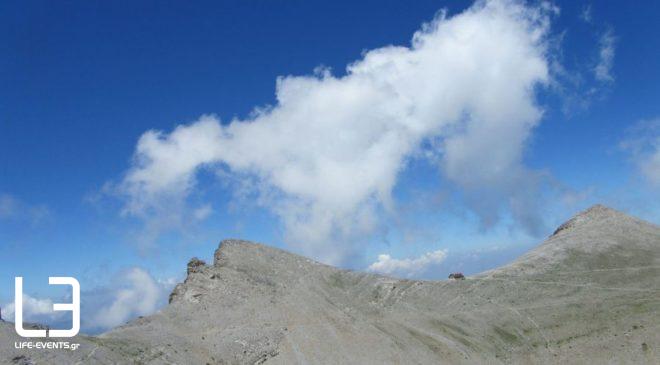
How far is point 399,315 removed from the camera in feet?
324

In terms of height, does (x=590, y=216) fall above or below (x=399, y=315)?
above

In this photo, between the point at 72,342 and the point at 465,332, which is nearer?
the point at 72,342

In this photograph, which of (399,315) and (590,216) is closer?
(399,315)

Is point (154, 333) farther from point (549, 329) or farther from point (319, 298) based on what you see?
point (549, 329)

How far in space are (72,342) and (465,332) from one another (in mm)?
65755

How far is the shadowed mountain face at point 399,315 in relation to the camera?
7169 centimetres

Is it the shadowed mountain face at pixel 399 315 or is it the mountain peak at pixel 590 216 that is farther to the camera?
the mountain peak at pixel 590 216

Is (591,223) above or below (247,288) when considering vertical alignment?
above

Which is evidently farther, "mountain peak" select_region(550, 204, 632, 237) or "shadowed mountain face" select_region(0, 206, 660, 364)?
"mountain peak" select_region(550, 204, 632, 237)

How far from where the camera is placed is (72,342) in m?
55.3

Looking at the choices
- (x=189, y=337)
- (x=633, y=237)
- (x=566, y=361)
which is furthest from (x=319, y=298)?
(x=633, y=237)

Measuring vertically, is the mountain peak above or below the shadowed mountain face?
above

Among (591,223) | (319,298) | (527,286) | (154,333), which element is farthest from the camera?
(591,223)

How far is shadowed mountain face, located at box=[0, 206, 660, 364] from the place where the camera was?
71688 millimetres
